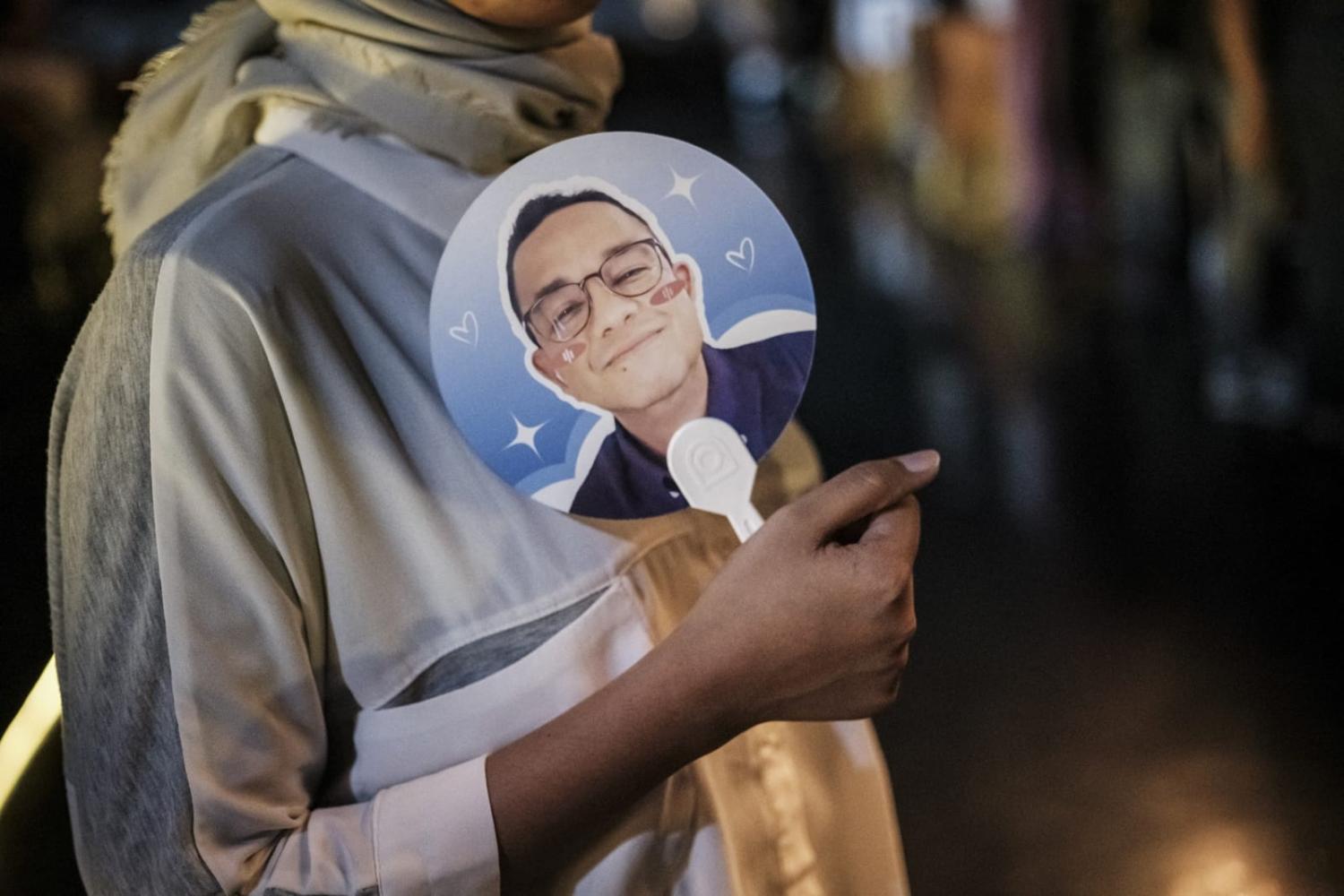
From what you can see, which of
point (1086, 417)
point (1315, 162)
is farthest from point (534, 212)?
point (1086, 417)

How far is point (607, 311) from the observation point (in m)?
0.63

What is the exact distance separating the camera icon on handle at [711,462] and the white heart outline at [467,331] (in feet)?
0.38

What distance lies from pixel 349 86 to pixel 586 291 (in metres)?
0.21

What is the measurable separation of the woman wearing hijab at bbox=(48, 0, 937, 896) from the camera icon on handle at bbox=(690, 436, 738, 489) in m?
0.03

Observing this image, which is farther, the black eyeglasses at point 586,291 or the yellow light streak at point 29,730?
the yellow light streak at point 29,730

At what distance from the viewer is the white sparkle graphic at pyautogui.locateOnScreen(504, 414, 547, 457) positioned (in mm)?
638

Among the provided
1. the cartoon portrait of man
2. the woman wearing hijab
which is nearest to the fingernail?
the woman wearing hijab

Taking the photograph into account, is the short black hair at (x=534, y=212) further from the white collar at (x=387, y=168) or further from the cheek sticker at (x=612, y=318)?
the white collar at (x=387, y=168)

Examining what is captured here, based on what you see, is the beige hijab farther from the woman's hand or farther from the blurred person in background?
the blurred person in background

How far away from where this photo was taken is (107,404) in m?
0.65

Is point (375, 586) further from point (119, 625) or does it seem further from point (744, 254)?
point (744, 254)

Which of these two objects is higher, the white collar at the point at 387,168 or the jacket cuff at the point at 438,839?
the white collar at the point at 387,168

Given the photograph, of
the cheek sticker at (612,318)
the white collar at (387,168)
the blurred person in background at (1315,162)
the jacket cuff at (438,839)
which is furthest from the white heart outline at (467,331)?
the blurred person in background at (1315,162)

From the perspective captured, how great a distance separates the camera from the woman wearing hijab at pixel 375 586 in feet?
2.07
